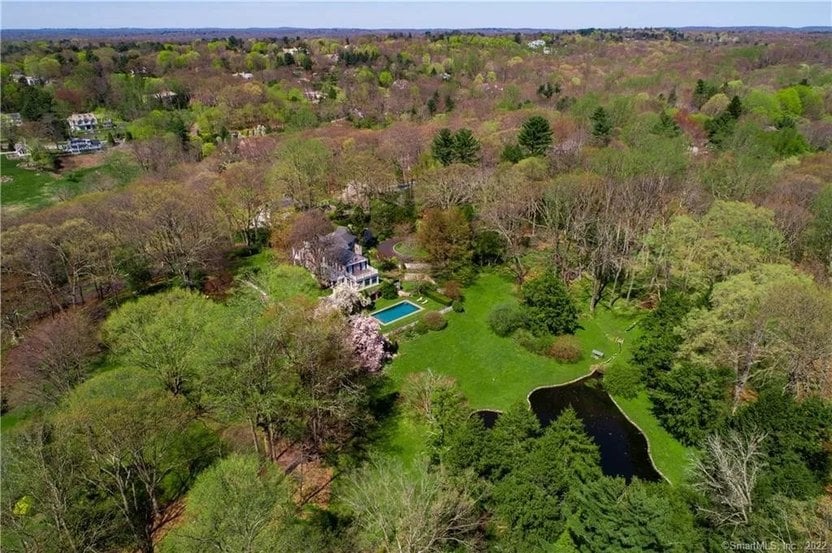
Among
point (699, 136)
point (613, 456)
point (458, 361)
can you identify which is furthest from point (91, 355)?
point (699, 136)

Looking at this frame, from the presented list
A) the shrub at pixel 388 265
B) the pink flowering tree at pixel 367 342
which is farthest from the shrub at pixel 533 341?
the shrub at pixel 388 265

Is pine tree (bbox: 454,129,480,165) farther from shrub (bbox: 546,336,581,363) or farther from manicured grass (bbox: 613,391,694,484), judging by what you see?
manicured grass (bbox: 613,391,694,484)

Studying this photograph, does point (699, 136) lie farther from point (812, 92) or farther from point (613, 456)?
point (613, 456)

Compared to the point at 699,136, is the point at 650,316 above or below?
below

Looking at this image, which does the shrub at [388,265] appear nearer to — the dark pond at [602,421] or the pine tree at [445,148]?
the dark pond at [602,421]

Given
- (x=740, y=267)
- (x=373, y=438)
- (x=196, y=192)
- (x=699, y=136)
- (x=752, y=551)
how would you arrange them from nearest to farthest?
(x=752, y=551)
(x=373, y=438)
(x=740, y=267)
(x=196, y=192)
(x=699, y=136)

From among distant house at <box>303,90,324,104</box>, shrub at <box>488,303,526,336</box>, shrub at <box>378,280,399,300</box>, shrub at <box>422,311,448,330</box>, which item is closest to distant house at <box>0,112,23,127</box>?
distant house at <box>303,90,324,104</box>

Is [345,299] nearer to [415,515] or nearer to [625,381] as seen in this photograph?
[625,381]
